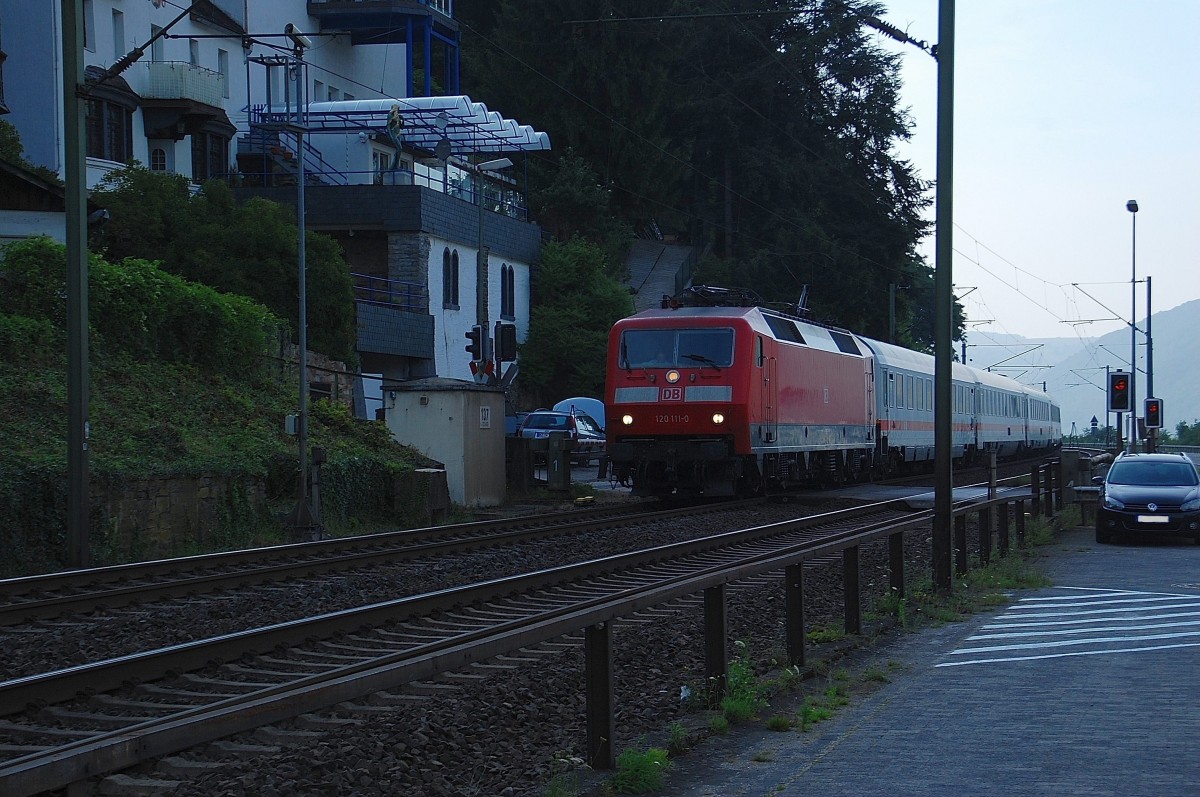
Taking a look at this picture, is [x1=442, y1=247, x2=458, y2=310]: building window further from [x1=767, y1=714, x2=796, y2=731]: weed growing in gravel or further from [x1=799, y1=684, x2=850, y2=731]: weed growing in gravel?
[x1=767, y1=714, x2=796, y2=731]: weed growing in gravel

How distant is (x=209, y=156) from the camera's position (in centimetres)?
4681

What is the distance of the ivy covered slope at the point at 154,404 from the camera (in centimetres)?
1792

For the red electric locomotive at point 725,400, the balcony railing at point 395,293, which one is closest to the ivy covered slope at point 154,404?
the red electric locomotive at point 725,400

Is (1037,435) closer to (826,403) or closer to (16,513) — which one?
(826,403)

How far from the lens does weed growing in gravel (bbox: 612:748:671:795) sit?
6734 mm

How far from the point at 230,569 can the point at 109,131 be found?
28.8 metres

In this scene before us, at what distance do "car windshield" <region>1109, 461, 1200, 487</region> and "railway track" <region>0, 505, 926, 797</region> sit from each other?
10509 millimetres

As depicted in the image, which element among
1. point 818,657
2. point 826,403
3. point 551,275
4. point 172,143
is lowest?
point 818,657

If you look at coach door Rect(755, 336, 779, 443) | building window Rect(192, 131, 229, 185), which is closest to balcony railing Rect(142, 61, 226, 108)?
building window Rect(192, 131, 229, 185)

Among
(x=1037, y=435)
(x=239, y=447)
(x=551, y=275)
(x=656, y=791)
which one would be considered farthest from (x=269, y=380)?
(x=1037, y=435)

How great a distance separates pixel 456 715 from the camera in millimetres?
8086

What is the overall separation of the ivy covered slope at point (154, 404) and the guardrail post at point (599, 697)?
1119 cm

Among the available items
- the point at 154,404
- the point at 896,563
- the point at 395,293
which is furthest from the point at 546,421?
the point at 896,563

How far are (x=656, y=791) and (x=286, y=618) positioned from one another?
20.3 feet
